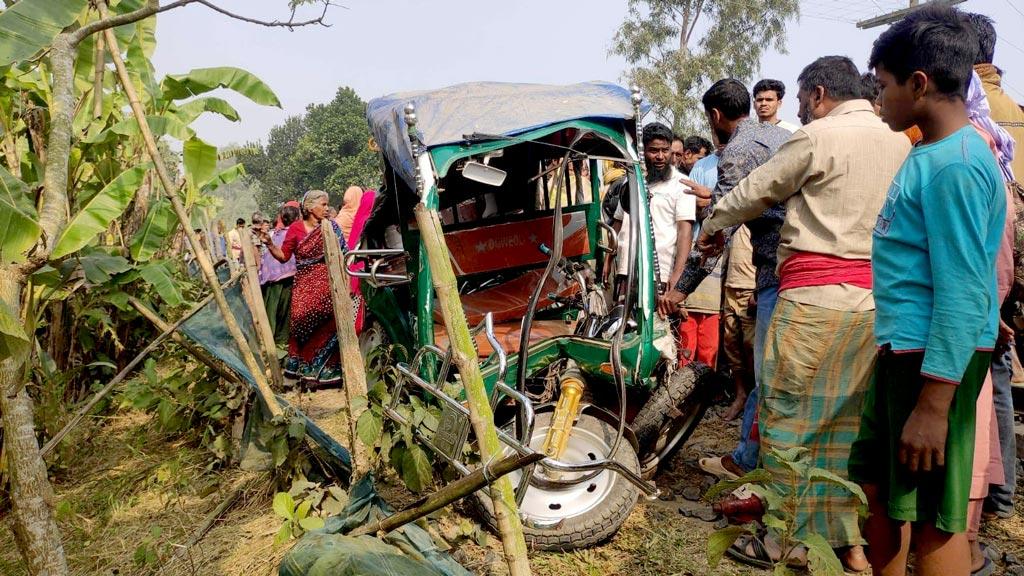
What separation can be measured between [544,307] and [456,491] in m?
3.36

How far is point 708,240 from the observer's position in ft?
9.98

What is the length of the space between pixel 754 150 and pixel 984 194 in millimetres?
1756

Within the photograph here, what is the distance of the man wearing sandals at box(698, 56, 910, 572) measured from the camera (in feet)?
8.55

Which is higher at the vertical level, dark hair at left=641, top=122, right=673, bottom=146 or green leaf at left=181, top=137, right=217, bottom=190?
green leaf at left=181, top=137, right=217, bottom=190

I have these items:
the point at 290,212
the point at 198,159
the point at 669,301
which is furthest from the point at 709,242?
the point at 290,212

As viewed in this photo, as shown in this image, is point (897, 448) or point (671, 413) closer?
point (897, 448)

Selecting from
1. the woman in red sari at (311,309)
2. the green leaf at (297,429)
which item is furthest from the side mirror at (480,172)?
the woman in red sari at (311,309)

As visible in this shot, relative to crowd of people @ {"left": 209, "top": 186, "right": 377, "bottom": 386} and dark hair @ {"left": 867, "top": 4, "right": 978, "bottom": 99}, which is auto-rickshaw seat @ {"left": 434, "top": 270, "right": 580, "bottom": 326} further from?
dark hair @ {"left": 867, "top": 4, "right": 978, "bottom": 99}

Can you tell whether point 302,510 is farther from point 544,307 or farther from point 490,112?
point 544,307

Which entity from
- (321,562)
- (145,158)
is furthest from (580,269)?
(145,158)

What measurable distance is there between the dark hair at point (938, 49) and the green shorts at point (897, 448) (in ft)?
2.37

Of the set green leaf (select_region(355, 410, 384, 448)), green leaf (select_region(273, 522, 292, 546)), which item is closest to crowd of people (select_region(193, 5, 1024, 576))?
green leaf (select_region(355, 410, 384, 448))

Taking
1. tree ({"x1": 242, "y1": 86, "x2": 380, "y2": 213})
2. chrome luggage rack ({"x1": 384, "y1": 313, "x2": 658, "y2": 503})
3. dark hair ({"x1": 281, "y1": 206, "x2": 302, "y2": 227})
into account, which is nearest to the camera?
chrome luggage rack ({"x1": 384, "y1": 313, "x2": 658, "y2": 503})

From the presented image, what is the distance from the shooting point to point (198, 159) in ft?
14.1
